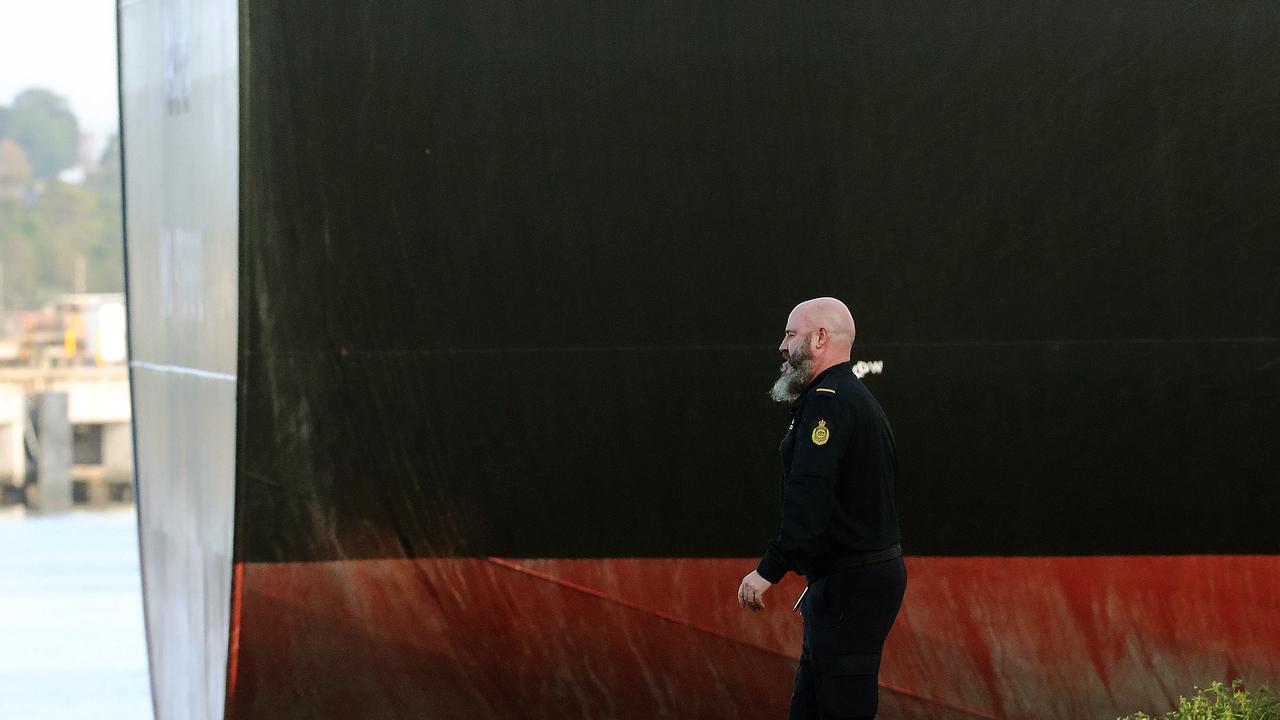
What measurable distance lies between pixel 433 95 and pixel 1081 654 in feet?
8.62

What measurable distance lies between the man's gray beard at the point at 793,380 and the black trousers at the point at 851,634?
474mm

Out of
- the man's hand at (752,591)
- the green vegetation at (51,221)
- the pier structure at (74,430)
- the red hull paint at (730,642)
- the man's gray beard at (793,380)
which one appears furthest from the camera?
the green vegetation at (51,221)

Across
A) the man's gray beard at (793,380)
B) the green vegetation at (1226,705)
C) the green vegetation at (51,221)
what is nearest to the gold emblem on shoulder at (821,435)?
the man's gray beard at (793,380)

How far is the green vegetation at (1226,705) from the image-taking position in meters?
4.38

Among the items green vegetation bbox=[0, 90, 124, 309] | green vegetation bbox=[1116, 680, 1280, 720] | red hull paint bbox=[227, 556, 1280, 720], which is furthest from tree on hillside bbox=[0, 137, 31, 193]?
green vegetation bbox=[1116, 680, 1280, 720]

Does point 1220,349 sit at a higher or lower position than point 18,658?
higher

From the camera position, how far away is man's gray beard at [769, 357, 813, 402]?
3846 mm

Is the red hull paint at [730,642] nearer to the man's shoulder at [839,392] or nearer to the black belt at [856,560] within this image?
the black belt at [856,560]

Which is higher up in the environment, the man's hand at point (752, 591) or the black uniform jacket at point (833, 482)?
the black uniform jacket at point (833, 482)

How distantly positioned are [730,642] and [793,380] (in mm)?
1165

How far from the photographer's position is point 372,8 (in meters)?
4.71

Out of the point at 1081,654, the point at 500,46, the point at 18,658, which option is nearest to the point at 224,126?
the point at 500,46

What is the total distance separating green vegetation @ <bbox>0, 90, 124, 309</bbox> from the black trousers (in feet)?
197

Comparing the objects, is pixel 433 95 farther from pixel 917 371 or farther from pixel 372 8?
pixel 917 371
